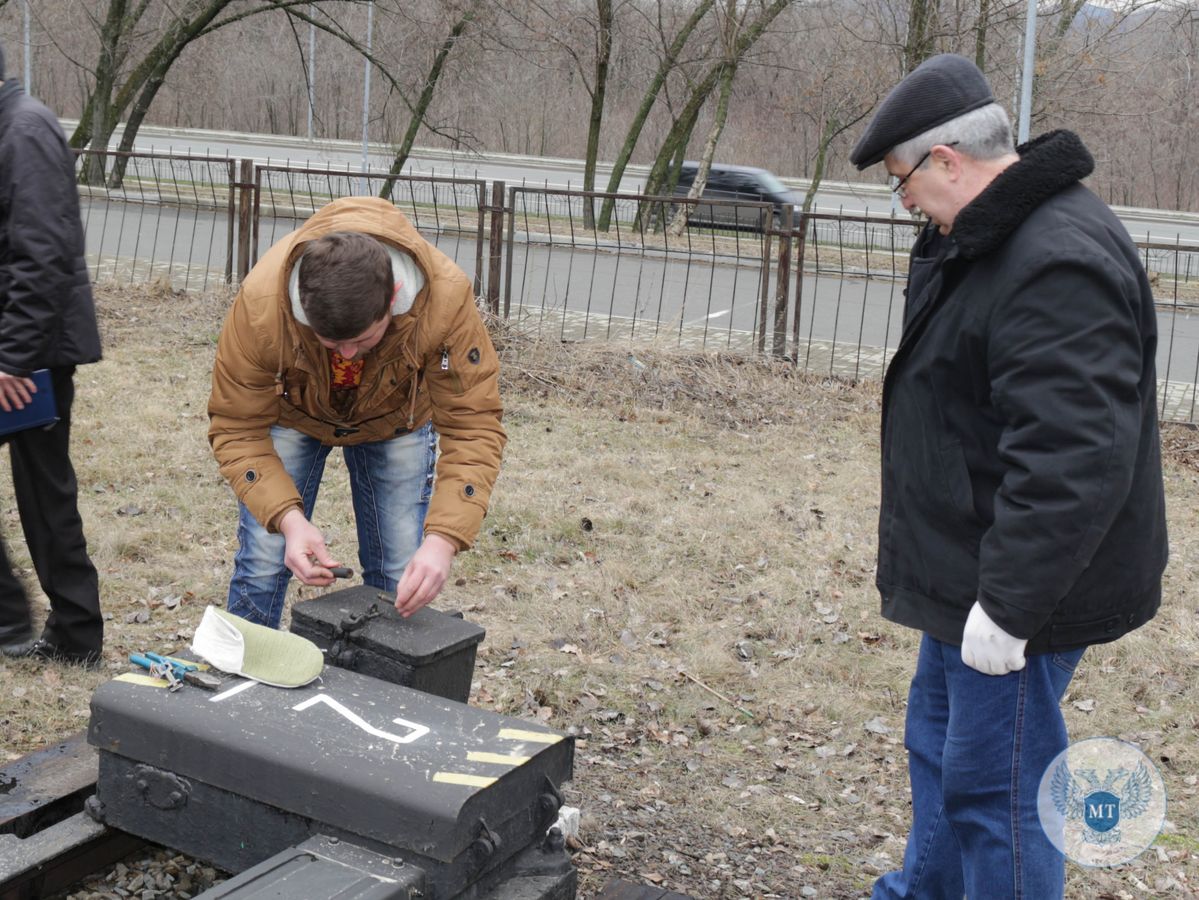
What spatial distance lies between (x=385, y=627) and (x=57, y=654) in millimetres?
1729

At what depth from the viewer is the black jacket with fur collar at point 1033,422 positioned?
2.06 metres

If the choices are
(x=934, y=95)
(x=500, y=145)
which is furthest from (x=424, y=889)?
(x=500, y=145)

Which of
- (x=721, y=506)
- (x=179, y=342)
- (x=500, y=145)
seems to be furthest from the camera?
(x=500, y=145)

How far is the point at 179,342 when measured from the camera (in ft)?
31.8

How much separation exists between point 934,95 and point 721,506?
4409mm

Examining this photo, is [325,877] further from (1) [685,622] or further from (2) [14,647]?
(1) [685,622]

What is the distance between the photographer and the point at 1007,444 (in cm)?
212

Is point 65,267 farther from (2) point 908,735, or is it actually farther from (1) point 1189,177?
(1) point 1189,177

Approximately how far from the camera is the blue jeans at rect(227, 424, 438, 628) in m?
3.29

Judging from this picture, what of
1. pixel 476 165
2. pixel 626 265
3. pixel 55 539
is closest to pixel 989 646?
pixel 55 539

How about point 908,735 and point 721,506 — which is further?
point 721,506

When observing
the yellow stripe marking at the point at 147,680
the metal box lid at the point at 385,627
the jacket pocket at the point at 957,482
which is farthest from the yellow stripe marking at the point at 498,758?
the jacket pocket at the point at 957,482

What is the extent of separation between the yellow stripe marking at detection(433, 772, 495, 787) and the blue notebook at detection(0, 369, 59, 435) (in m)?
2.02

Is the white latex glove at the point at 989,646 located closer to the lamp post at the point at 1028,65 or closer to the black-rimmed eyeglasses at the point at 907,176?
the black-rimmed eyeglasses at the point at 907,176
